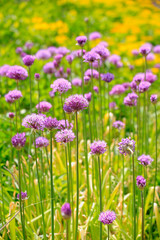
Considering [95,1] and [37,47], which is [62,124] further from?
[95,1]

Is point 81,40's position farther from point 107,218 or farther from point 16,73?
point 107,218

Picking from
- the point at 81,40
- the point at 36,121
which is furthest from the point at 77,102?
the point at 81,40

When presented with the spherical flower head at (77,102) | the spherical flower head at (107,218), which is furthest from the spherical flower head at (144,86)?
the spherical flower head at (107,218)

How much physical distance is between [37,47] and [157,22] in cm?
331

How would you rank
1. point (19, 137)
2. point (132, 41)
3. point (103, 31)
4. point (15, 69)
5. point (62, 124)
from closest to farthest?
1. point (19, 137)
2. point (62, 124)
3. point (15, 69)
4. point (132, 41)
5. point (103, 31)

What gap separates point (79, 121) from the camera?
2602 mm

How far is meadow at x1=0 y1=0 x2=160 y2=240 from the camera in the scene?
1117 millimetres

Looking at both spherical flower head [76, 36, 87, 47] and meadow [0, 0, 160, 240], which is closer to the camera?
meadow [0, 0, 160, 240]

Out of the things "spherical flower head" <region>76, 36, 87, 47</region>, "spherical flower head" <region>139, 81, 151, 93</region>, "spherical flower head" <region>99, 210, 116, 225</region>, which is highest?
"spherical flower head" <region>76, 36, 87, 47</region>

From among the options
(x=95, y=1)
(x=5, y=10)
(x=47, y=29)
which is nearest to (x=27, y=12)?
(x=5, y=10)

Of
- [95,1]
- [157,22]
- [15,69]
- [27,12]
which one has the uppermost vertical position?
[95,1]

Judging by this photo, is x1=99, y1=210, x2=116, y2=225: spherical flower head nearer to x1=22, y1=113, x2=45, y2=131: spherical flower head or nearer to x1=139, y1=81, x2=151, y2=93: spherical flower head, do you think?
x1=22, y1=113, x2=45, y2=131: spherical flower head

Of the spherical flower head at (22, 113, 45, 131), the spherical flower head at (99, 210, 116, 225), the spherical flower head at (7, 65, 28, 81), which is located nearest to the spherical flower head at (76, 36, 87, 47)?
the spherical flower head at (7, 65, 28, 81)

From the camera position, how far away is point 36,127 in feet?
3.34
